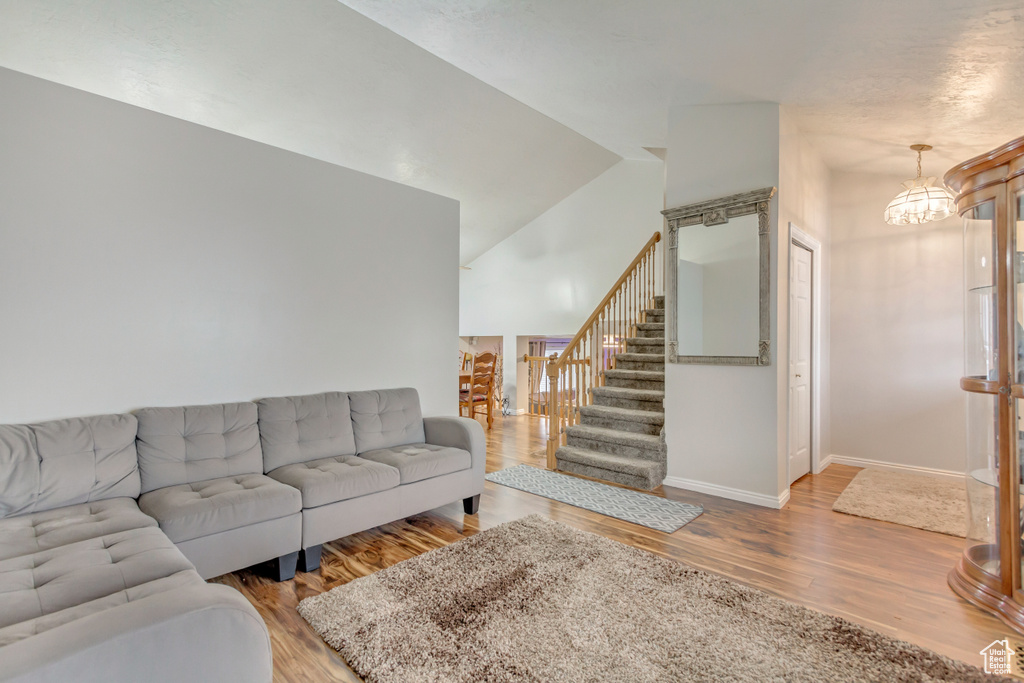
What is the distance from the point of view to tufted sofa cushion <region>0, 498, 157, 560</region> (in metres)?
1.75

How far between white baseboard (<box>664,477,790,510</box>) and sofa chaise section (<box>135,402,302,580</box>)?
3.00 metres

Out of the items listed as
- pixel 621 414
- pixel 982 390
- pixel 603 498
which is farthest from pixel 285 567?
pixel 982 390

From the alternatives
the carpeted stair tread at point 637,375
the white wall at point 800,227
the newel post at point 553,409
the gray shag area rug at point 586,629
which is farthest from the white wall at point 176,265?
the white wall at point 800,227

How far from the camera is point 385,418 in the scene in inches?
137

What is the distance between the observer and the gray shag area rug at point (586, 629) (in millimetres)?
1721

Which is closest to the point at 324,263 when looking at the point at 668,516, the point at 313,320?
the point at 313,320

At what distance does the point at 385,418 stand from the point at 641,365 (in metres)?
2.90

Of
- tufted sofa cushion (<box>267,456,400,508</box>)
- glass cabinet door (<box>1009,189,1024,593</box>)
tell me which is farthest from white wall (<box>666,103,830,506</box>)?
tufted sofa cushion (<box>267,456,400,508</box>)

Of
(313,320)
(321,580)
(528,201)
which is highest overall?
(528,201)

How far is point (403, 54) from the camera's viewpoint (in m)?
3.91

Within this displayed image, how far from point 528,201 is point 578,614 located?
20.0 ft

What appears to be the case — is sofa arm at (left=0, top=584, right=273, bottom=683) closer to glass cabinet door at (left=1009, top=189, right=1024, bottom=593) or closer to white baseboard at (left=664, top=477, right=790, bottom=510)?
glass cabinet door at (left=1009, top=189, right=1024, bottom=593)

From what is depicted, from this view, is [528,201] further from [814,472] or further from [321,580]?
[321,580]

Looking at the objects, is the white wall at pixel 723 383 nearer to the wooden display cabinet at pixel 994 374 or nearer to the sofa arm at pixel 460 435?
the wooden display cabinet at pixel 994 374
